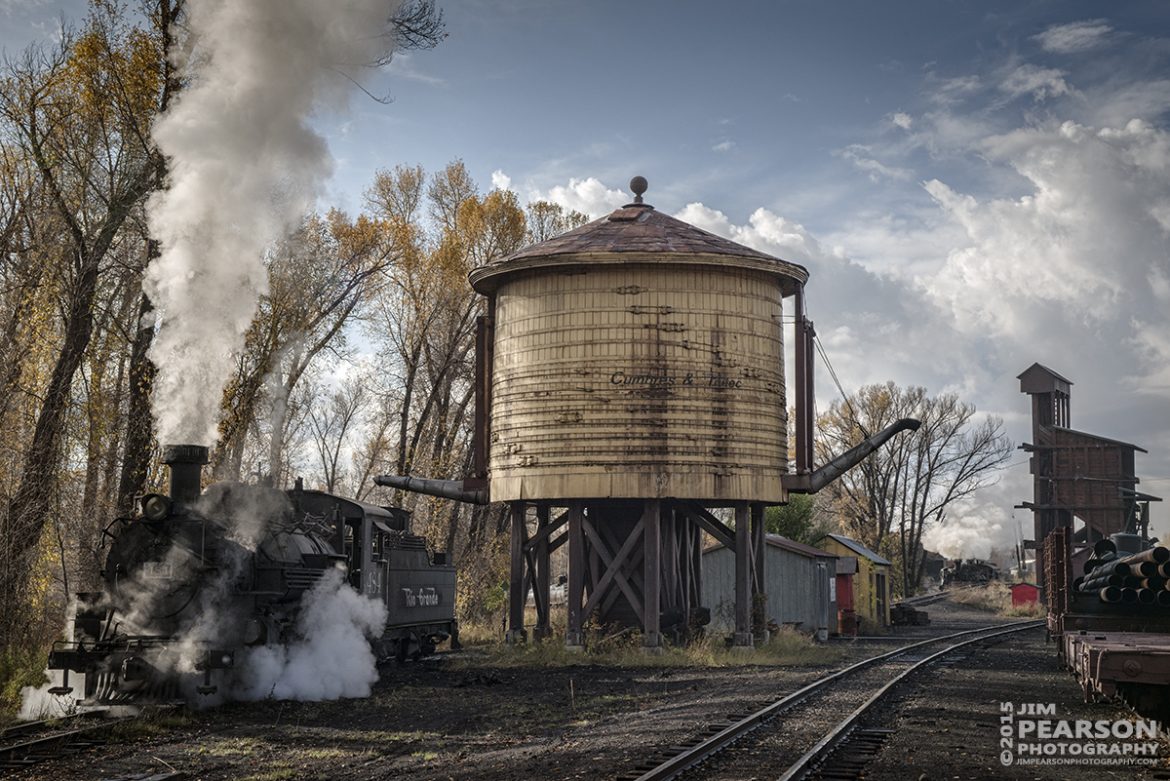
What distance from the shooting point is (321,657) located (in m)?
16.2

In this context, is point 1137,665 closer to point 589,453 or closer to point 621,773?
point 621,773

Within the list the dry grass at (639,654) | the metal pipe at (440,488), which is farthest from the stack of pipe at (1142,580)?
the metal pipe at (440,488)

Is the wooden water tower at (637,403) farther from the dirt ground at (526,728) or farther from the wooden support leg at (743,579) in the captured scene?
the dirt ground at (526,728)

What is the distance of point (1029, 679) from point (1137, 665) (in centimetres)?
928

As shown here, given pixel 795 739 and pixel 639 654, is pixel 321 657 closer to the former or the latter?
pixel 795 739

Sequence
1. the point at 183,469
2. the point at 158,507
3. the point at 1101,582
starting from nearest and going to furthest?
the point at 158,507 → the point at 183,469 → the point at 1101,582

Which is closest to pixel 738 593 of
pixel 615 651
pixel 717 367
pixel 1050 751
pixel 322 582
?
pixel 615 651

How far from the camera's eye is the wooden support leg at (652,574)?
76.2 feet

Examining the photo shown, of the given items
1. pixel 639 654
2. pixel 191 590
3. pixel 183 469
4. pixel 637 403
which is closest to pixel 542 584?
pixel 639 654

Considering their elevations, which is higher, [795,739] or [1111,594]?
[1111,594]

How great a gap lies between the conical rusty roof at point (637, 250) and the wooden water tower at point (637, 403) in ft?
0.15

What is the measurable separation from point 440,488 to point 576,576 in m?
4.12

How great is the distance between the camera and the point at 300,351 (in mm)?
26297

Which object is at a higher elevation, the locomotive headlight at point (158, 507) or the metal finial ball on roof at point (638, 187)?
the metal finial ball on roof at point (638, 187)
